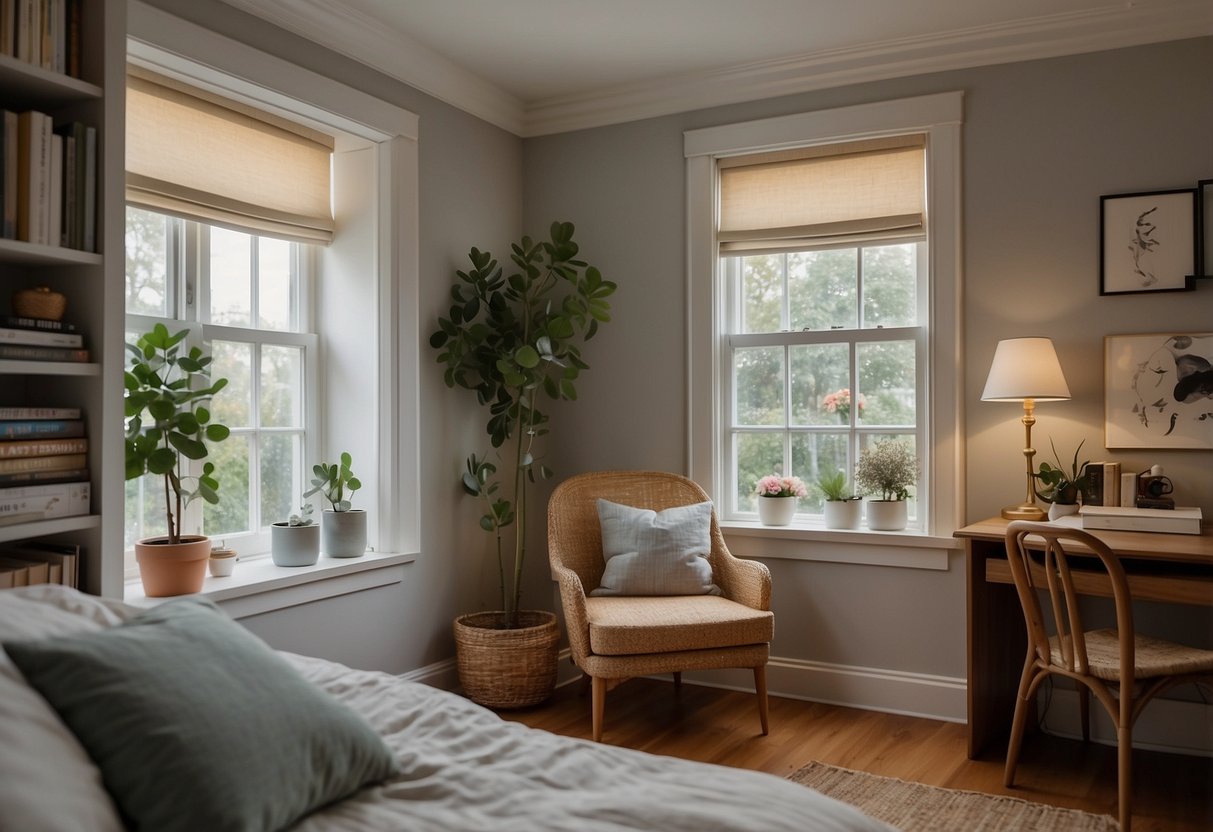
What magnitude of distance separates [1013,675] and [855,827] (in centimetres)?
243

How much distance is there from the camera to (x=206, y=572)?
118 inches

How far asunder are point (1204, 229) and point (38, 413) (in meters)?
3.59

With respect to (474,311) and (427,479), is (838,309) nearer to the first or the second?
(474,311)

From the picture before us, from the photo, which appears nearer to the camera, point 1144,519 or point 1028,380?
point 1144,519

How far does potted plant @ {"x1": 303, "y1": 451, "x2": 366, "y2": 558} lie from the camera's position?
3.40 metres

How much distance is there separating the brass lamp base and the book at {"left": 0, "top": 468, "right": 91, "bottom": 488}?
2.92m

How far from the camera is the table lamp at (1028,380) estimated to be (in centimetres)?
314

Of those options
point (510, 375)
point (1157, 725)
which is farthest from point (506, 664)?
point (1157, 725)

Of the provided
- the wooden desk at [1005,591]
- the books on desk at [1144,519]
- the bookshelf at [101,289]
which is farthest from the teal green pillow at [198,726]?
the books on desk at [1144,519]

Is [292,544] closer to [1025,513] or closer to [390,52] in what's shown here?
[390,52]

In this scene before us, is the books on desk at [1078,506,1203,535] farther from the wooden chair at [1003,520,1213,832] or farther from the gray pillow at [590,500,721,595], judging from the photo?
the gray pillow at [590,500,721,595]

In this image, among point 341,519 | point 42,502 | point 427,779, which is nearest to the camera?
point 427,779

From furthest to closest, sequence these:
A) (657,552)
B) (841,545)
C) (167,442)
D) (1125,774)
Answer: (841,545) < (657,552) < (167,442) < (1125,774)

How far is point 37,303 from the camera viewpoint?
222 cm
